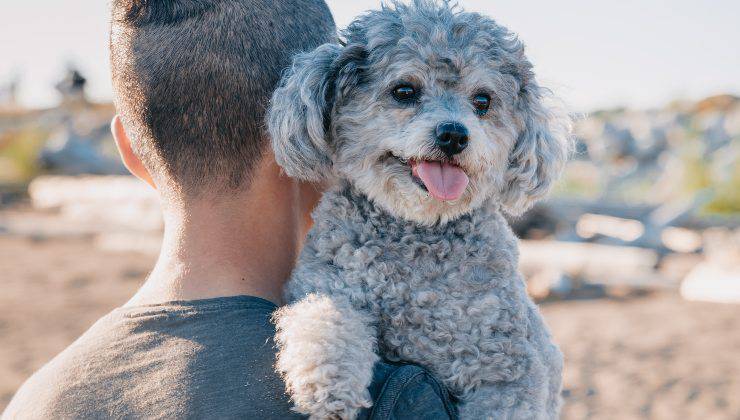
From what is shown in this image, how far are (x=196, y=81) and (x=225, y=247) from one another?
44cm

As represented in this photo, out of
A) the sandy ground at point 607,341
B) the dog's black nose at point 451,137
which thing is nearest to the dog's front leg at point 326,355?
the dog's black nose at point 451,137

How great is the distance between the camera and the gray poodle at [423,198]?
1.99m

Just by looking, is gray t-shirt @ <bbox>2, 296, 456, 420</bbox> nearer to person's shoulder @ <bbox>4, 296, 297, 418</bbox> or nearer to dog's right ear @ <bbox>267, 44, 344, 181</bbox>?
person's shoulder @ <bbox>4, 296, 297, 418</bbox>

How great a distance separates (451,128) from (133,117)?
891 millimetres

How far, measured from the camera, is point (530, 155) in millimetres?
2357

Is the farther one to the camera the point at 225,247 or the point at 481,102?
the point at 481,102

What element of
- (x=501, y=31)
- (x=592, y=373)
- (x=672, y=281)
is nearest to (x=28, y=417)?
(x=501, y=31)

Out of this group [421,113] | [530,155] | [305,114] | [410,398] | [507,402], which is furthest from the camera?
[530,155]

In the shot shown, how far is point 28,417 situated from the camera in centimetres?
168

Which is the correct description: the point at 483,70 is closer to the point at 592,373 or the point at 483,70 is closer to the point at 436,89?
the point at 436,89

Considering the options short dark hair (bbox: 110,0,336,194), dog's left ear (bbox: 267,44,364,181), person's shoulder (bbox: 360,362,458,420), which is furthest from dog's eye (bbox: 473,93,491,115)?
person's shoulder (bbox: 360,362,458,420)

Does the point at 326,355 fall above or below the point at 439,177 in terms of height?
below

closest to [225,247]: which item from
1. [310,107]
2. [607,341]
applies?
[310,107]

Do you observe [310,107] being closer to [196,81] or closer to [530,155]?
[196,81]
